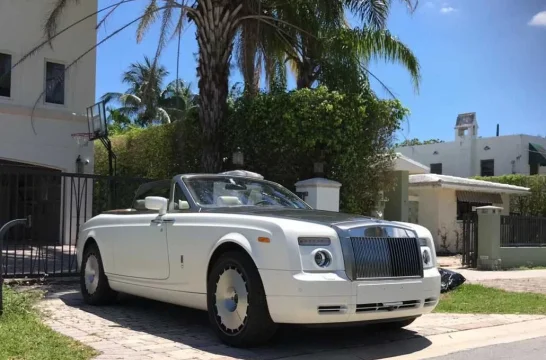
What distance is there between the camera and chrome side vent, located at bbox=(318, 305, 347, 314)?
5359 millimetres

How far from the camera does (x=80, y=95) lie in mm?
17375

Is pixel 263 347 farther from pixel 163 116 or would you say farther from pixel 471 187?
pixel 163 116

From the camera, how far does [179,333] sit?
6527 mm

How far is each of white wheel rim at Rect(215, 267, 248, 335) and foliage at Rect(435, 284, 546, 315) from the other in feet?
13.2

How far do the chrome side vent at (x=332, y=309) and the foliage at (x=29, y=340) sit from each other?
209 cm

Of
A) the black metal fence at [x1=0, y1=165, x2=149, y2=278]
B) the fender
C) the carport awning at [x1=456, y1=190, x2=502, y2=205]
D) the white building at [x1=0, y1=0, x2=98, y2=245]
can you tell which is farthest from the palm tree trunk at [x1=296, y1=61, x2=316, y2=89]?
the carport awning at [x1=456, y1=190, x2=502, y2=205]

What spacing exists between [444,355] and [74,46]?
14.6 m

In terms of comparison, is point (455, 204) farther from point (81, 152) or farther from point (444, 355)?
point (444, 355)

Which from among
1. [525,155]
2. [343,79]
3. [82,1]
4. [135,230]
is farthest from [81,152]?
[525,155]

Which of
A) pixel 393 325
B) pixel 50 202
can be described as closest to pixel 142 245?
pixel 393 325

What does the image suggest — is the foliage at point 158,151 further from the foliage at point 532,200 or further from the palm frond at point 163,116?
the palm frond at point 163,116

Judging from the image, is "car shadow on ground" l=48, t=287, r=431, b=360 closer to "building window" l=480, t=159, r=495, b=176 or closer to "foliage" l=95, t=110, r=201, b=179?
"foliage" l=95, t=110, r=201, b=179

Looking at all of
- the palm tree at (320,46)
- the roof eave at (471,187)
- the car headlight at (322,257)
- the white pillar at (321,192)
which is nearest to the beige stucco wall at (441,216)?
the roof eave at (471,187)

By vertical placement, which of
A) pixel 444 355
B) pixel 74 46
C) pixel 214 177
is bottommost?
pixel 444 355
